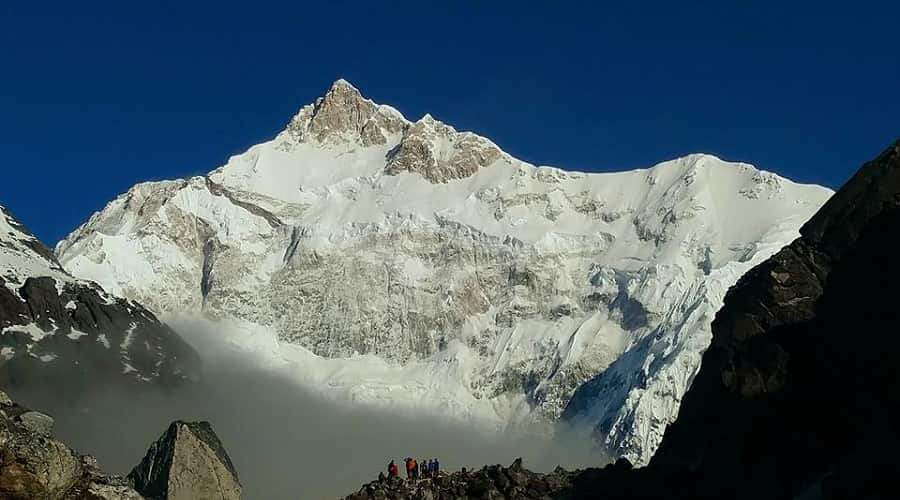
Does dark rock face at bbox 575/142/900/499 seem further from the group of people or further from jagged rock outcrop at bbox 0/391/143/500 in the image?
jagged rock outcrop at bbox 0/391/143/500

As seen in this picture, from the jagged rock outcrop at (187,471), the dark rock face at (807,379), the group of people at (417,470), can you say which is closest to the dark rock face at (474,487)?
the group of people at (417,470)

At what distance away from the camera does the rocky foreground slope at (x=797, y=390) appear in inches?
2825

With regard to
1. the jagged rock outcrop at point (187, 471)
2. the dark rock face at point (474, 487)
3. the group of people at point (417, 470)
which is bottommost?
the jagged rock outcrop at point (187, 471)

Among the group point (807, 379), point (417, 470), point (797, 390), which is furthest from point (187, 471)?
point (807, 379)

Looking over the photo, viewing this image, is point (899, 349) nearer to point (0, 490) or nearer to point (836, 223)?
point (836, 223)

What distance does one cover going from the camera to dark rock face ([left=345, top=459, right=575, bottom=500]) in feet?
261

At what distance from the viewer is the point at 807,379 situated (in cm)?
8038

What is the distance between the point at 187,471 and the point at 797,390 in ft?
141

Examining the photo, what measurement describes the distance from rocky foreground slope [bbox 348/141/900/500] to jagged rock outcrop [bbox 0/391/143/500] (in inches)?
1671

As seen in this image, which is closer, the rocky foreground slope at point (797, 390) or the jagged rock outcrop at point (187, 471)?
the jagged rock outcrop at point (187, 471)

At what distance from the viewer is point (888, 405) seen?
6881 centimetres

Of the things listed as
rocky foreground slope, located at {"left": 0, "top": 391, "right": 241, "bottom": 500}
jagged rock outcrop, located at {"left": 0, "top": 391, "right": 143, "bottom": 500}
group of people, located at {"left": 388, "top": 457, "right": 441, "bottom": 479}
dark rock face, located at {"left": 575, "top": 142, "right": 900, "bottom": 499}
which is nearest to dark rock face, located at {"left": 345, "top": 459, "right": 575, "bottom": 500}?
group of people, located at {"left": 388, "top": 457, "right": 441, "bottom": 479}

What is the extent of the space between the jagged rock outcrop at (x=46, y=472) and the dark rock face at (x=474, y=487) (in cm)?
4857

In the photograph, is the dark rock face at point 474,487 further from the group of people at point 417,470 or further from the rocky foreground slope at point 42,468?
the rocky foreground slope at point 42,468
